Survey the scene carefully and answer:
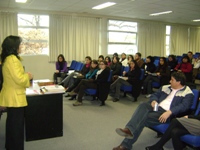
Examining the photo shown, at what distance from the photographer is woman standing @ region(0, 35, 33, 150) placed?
221 centimetres

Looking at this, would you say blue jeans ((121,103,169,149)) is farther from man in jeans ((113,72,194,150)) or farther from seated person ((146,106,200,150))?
seated person ((146,106,200,150))

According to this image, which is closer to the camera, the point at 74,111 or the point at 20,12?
the point at 74,111

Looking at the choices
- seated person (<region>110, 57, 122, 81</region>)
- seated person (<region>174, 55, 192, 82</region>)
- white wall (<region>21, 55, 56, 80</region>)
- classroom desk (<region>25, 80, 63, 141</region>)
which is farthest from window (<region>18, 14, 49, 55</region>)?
classroom desk (<region>25, 80, 63, 141</region>)

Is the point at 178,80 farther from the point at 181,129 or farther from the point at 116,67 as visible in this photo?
the point at 116,67

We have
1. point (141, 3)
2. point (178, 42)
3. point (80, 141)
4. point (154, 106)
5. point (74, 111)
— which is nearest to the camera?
point (154, 106)

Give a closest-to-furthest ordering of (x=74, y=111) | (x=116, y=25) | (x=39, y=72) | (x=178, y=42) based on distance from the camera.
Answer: (x=74, y=111)
(x=39, y=72)
(x=116, y=25)
(x=178, y=42)

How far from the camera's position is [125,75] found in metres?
5.95

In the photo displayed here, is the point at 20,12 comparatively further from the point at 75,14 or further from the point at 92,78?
the point at 92,78

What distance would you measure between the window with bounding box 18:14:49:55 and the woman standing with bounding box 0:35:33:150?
5887 mm

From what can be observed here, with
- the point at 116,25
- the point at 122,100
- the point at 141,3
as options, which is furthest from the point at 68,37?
the point at 122,100

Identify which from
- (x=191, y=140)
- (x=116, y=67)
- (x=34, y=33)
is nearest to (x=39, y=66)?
(x=34, y=33)

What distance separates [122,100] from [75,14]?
14.7 ft

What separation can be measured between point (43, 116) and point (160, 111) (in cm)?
170

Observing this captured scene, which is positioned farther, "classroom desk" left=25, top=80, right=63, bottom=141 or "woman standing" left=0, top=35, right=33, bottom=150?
"classroom desk" left=25, top=80, right=63, bottom=141
